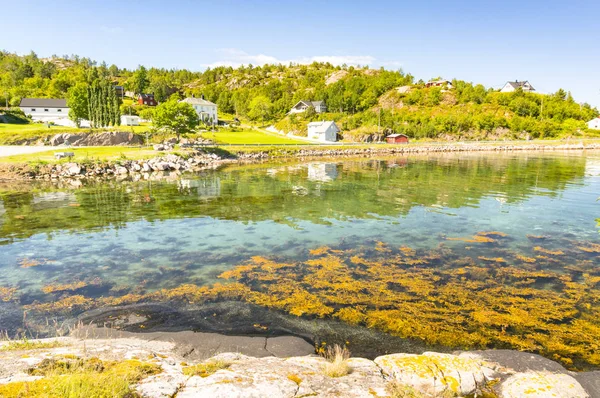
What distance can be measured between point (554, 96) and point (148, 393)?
24644cm

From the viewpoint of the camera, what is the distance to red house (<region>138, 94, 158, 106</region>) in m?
183

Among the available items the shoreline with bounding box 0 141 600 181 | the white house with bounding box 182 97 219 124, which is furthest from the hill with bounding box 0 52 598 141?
the shoreline with bounding box 0 141 600 181

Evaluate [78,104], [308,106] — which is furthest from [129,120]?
[308,106]

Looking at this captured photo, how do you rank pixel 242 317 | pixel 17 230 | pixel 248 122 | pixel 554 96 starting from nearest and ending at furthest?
pixel 242 317 → pixel 17 230 → pixel 248 122 → pixel 554 96

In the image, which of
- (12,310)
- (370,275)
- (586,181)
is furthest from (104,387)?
(586,181)

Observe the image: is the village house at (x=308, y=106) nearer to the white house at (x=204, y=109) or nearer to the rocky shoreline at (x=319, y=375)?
the white house at (x=204, y=109)

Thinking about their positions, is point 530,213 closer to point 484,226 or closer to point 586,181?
point 484,226

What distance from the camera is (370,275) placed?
18344 millimetres

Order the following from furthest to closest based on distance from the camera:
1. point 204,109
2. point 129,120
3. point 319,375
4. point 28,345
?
point 204,109 → point 129,120 → point 28,345 → point 319,375

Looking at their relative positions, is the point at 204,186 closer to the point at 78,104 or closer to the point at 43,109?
the point at 78,104

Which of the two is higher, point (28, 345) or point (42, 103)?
point (42, 103)

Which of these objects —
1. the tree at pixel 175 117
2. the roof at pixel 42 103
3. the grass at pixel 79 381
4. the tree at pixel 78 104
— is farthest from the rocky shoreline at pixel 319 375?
the roof at pixel 42 103

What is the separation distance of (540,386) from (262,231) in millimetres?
20343

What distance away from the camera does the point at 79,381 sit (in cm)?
673
